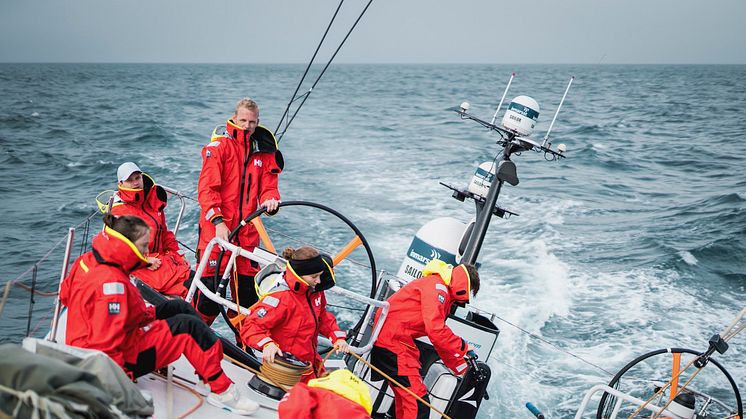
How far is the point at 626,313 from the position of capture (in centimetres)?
655

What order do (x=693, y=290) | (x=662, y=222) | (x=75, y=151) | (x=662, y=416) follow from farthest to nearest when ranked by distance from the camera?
1. (x=75, y=151)
2. (x=662, y=222)
3. (x=693, y=290)
4. (x=662, y=416)

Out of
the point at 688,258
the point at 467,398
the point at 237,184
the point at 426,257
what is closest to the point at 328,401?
the point at 467,398

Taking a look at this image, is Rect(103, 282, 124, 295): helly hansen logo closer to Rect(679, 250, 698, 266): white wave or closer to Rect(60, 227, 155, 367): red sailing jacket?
Rect(60, 227, 155, 367): red sailing jacket

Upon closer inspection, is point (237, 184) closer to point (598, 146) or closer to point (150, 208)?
point (150, 208)

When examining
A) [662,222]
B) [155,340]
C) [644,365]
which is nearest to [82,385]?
[155,340]

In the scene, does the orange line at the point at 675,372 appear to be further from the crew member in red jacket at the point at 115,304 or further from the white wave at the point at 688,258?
the white wave at the point at 688,258

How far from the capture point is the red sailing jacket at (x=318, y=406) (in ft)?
6.60

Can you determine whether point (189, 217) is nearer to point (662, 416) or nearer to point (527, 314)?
point (527, 314)

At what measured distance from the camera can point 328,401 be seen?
2.06 meters

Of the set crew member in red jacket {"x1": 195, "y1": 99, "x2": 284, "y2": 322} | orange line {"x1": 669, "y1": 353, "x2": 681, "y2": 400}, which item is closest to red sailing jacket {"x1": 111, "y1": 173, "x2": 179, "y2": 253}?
crew member in red jacket {"x1": 195, "y1": 99, "x2": 284, "y2": 322}

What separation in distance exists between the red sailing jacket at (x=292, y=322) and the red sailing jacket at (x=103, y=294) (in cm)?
62

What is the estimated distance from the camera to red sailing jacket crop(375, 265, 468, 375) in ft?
10.5

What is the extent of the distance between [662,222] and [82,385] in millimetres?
8755

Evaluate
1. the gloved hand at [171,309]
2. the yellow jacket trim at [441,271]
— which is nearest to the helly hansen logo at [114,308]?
the gloved hand at [171,309]
